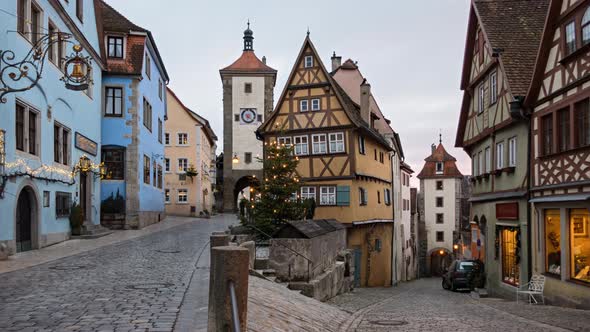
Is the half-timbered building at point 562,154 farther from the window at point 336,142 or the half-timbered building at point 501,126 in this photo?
the window at point 336,142

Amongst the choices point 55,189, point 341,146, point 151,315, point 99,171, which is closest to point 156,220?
A: point 99,171

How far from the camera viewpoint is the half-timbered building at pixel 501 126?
2034cm

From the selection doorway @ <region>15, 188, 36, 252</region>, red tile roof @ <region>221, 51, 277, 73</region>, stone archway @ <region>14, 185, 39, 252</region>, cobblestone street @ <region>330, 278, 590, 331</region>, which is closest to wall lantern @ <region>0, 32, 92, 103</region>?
stone archway @ <region>14, 185, 39, 252</region>

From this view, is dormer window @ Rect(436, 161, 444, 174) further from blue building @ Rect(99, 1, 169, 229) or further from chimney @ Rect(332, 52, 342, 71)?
blue building @ Rect(99, 1, 169, 229)

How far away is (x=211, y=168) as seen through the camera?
72.6m

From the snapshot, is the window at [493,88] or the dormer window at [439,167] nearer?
the window at [493,88]

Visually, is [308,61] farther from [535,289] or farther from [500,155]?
[535,289]

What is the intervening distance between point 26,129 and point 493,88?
54.5 ft

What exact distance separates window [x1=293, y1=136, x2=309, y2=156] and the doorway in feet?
51.0

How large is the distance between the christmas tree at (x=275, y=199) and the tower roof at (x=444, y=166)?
43.9 metres

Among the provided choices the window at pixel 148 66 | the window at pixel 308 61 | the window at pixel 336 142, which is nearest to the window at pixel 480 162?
the window at pixel 336 142

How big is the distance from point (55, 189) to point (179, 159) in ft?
113

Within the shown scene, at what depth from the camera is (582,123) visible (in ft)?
52.8

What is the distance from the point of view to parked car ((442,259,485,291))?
26.7 meters
